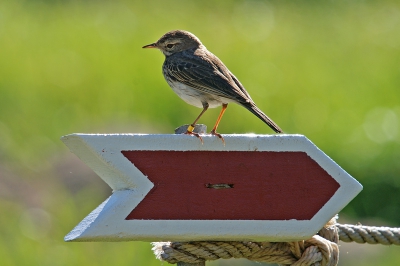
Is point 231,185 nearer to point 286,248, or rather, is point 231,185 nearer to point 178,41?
point 286,248

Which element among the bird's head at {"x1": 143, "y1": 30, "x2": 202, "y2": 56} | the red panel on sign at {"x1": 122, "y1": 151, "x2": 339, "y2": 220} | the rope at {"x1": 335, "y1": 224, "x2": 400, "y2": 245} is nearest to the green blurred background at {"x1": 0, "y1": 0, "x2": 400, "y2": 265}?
the bird's head at {"x1": 143, "y1": 30, "x2": 202, "y2": 56}

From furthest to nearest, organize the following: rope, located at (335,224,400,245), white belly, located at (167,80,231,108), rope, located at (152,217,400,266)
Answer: white belly, located at (167,80,231,108) < rope, located at (335,224,400,245) < rope, located at (152,217,400,266)

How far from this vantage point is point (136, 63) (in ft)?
29.6

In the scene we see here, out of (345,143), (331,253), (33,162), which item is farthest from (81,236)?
→ (345,143)

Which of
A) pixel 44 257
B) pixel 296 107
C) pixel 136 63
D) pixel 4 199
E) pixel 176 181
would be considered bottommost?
pixel 4 199

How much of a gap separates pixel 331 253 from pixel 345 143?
509cm

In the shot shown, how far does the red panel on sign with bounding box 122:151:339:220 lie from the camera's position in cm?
273

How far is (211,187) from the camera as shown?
2762 mm

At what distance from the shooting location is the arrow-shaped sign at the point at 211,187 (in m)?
2.70

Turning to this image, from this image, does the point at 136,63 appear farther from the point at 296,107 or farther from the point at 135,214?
the point at 135,214

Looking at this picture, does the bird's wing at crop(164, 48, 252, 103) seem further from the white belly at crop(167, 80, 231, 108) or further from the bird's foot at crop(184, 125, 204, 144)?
the bird's foot at crop(184, 125, 204, 144)

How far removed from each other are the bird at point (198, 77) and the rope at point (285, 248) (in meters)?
1.11

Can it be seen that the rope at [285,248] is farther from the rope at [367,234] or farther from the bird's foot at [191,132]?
the bird's foot at [191,132]

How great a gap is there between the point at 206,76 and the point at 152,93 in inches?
148
